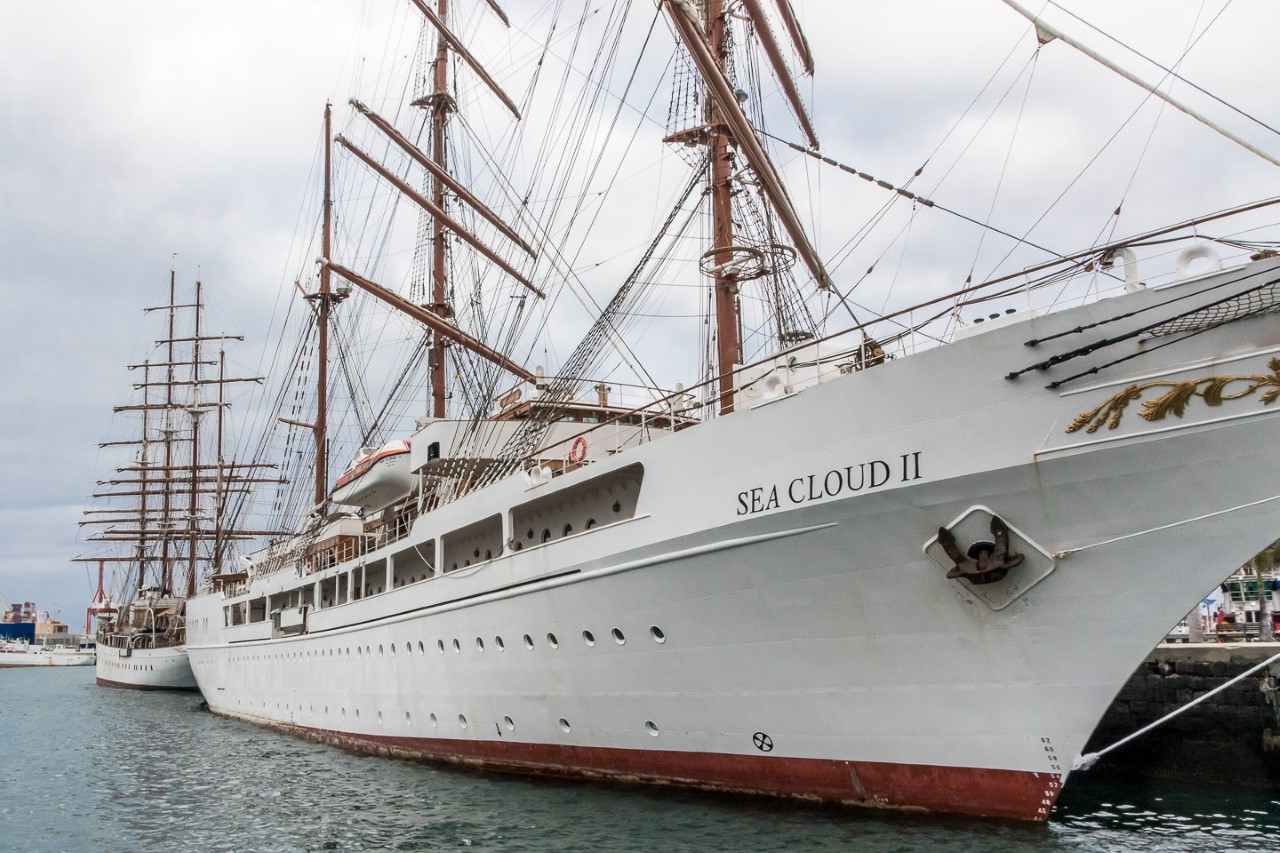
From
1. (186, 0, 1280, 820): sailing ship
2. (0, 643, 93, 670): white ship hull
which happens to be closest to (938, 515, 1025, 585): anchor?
(186, 0, 1280, 820): sailing ship

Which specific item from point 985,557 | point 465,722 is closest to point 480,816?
point 465,722

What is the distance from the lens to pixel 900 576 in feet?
32.4

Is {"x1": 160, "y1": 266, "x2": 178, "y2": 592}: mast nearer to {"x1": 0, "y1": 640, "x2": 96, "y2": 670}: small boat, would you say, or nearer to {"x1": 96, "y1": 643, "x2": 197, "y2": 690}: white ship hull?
{"x1": 96, "y1": 643, "x2": 197, "y2": 690}: white ship hull

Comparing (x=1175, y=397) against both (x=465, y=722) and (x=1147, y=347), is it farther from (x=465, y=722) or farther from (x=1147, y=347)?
(x=465, y=722)

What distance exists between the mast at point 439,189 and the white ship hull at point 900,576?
16858 mm

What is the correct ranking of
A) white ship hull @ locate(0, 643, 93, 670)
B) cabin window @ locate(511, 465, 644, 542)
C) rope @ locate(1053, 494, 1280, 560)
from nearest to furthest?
rope @ locate(1053, 494, 1280, 560)
cabin window @ locate(511, 465, 644, 542)
white ship hull @ locate(0, 643, 93, 670)

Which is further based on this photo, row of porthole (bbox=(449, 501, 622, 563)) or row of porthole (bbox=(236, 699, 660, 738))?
row of porthole (bbox=(449, 501, 622, 563))

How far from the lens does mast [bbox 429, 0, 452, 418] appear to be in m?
29.2

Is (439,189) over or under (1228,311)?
over

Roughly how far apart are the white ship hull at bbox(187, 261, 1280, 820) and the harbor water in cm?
42

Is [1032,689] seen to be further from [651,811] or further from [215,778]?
[215,778]

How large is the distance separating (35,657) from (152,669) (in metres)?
55.0

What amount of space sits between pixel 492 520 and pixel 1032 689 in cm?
880

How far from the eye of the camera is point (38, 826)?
43.0 ft
